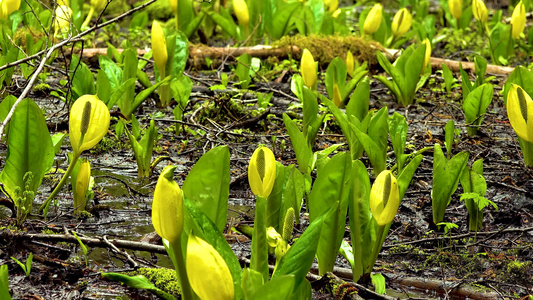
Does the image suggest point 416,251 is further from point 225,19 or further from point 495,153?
point 225,19

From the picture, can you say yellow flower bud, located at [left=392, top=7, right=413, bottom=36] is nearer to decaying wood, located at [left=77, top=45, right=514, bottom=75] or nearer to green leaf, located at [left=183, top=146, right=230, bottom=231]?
decaying wood, located at [left=77, top=45, right=514, bottom=75]

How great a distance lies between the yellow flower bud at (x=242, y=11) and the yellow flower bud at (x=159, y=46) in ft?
5.50

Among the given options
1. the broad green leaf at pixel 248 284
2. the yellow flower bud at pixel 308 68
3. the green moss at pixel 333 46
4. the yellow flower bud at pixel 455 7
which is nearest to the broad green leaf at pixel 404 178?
the broad green leaf at pixel 248 284

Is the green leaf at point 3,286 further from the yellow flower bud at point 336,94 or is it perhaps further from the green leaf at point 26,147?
the yellow flower bud at point 336,94

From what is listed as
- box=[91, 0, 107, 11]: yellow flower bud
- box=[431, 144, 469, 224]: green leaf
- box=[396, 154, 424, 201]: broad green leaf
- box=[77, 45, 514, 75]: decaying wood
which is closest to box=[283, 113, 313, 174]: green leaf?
box=[431, 144, 469, 224]: green leaf

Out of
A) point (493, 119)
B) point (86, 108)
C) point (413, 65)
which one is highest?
point (86, 108)

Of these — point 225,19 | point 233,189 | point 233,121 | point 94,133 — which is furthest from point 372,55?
point 94,133

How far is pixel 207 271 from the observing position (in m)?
1.28

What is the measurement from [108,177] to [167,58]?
1.27 meters

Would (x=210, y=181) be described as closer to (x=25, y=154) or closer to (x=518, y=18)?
(x=25, y=154)

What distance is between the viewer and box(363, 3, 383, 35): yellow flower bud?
550 cm

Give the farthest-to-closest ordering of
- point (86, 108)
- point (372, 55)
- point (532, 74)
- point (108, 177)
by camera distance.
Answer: point (372, 55) → point (532, 74) → point (108, 177) → point (86, 108)

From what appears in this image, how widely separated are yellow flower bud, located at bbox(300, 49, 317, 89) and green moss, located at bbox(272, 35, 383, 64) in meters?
1.56

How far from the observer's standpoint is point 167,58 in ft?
13.1
